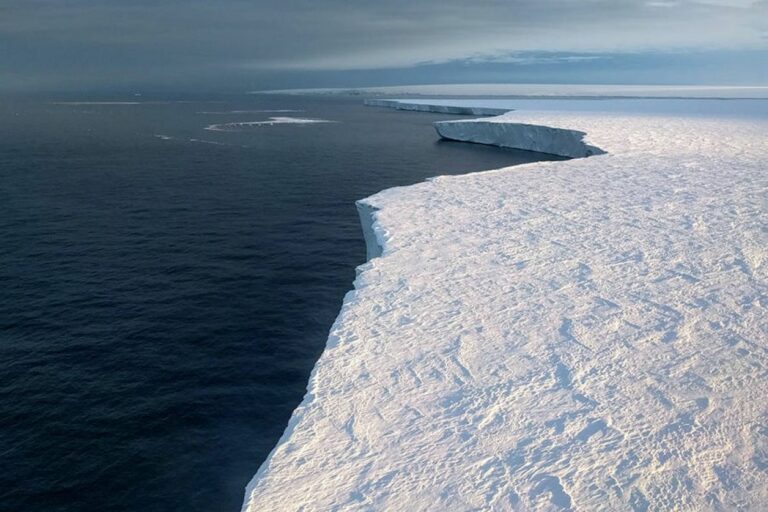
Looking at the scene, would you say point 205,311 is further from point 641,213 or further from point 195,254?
point 641,213

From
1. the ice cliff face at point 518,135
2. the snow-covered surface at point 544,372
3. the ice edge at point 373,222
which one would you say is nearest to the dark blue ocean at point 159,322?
the ice edge at point 373,222

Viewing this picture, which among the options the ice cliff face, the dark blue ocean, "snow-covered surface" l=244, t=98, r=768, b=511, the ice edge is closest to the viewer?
"snow-covered surface" l=244, t=98, r=768, b=511

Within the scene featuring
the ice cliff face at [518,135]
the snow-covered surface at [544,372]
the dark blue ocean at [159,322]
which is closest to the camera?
the snow-covered surface at [544,372]

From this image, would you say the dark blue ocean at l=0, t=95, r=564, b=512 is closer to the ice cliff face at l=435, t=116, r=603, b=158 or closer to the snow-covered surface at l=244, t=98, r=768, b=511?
the snow-covered surface at l=244, t=98, r=768, b=511

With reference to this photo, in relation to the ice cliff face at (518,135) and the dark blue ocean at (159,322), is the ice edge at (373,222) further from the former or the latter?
the dark blue ocean at (159,322)

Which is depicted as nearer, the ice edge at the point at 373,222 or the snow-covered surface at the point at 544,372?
the snow-covered surface at the point at 544,372

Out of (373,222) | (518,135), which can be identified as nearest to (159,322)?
(373,222)

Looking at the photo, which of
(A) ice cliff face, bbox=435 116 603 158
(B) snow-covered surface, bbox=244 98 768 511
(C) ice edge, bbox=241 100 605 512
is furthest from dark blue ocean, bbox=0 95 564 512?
(A) ice cliff face, bbox=435 116 603 158
